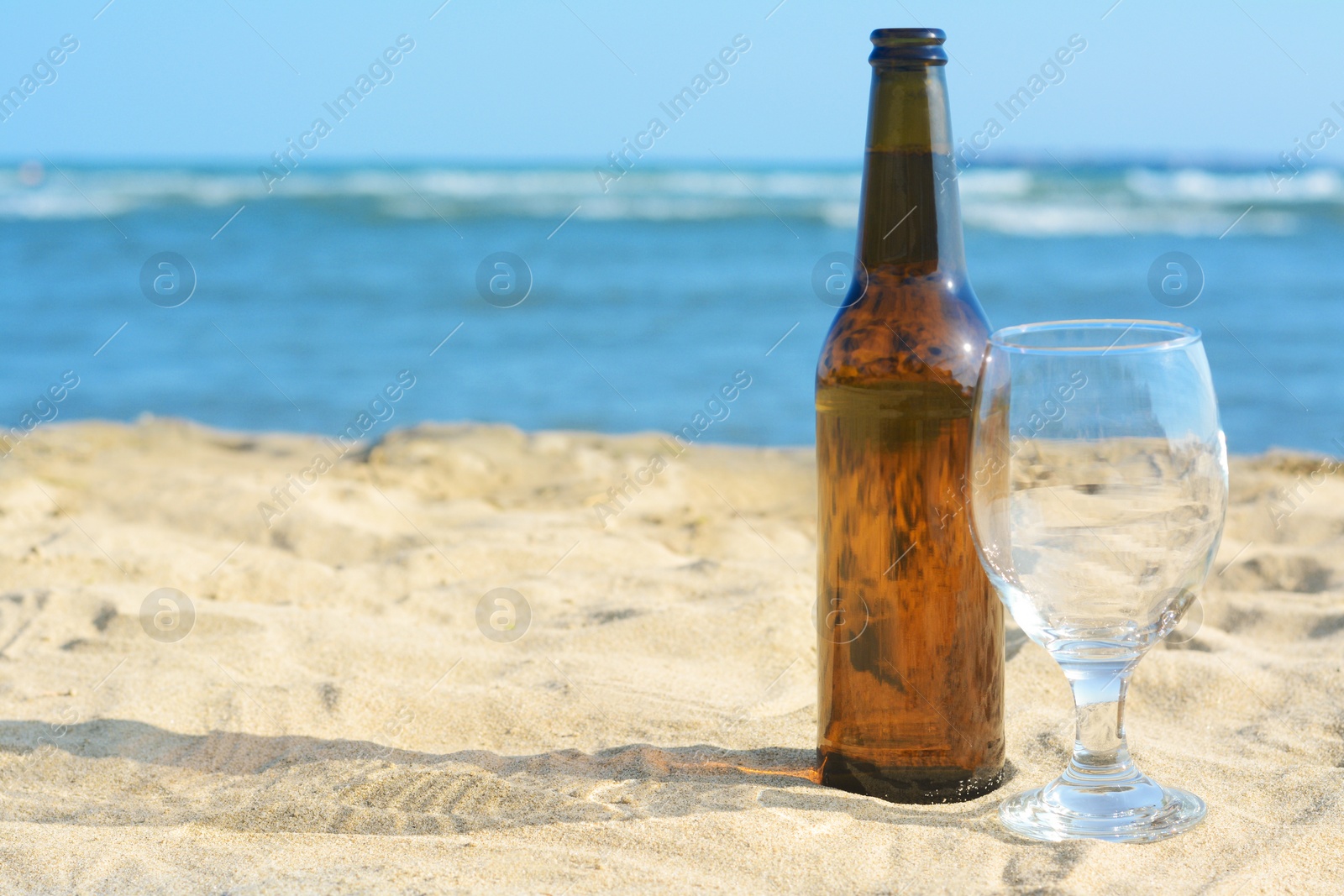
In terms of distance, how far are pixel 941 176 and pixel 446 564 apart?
1.92m

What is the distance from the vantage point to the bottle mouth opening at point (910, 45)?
1.71 metres

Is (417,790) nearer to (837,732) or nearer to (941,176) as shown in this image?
(837,732)

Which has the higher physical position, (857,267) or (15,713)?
(857,267)

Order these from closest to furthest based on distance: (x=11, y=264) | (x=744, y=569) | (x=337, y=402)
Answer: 1. (x=744, y=569)
2. (x=337, y=402)
3. (x=11, y=264)

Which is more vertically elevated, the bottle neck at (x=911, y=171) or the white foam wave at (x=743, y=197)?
the white foam wave at (x=743, y=197)

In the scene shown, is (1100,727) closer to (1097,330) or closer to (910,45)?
(1097,330)

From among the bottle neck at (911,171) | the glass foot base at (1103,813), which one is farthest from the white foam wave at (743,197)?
the glass foot base at (1103,813)

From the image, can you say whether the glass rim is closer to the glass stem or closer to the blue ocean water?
the glass stem

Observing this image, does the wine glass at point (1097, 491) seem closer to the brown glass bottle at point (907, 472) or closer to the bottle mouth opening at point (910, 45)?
the brown glass bottle at point (907, 472)

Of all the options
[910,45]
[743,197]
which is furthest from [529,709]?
[743,197]

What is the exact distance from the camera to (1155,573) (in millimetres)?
1541

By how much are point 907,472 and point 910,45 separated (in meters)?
0.59

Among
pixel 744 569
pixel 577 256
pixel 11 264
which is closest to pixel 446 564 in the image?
pixel 744 569

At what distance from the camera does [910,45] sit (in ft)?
5.63
